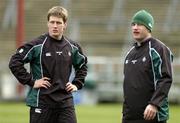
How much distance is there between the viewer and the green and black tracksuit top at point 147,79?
8688 mm

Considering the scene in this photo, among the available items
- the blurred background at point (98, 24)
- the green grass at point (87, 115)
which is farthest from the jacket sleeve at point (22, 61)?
the blurred background at point (98, 24)

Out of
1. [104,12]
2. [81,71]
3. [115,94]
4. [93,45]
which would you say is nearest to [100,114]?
[115,94]

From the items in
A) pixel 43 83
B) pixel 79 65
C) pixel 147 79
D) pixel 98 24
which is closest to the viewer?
pixel 147 79

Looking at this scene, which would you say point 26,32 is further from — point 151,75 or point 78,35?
point 151,75

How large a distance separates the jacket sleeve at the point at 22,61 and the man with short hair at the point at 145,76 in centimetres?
116

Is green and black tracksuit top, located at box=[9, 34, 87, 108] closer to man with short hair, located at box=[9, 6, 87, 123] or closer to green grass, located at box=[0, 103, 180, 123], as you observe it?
man with short hair, located at box=[9, 6, 87, 123]

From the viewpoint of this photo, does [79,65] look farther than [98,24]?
No

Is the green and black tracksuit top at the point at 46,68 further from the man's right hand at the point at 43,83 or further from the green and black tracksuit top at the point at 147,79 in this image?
the green and black tracksuit top at the point at 147,79

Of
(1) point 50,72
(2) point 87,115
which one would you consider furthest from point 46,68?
(2) point 87,115

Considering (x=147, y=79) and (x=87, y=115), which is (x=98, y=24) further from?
(x=147, y=79)

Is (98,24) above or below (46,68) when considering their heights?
below

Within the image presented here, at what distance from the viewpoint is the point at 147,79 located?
8.88 m

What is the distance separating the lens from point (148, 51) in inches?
351

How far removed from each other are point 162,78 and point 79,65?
1426 millimetres
